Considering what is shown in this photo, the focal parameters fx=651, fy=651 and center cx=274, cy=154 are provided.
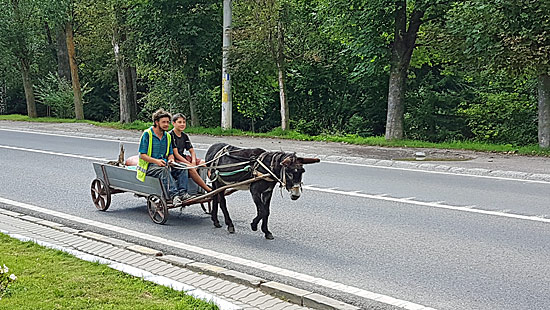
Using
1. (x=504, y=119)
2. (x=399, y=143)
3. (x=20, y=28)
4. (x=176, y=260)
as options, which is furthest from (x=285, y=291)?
(x=20, y=28)

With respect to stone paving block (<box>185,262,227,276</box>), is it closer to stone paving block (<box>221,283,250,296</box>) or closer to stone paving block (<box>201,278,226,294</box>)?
stone paving block (<box>201,278,226,294</box>)

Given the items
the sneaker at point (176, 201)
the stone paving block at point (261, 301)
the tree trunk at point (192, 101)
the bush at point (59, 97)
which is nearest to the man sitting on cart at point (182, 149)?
the sneaker at point (176, 201)

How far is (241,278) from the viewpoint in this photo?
6.57 meters

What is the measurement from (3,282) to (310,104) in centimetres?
2709

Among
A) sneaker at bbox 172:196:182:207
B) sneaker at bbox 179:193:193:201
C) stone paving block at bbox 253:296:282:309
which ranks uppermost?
sneaker at bbox 179:193:193:201

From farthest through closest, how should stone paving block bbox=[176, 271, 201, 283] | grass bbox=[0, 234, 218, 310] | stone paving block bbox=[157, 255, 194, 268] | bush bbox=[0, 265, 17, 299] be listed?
1. stone paving block bbox=[157, 255, 194, 268]
2. stone paving block bbox=[176, 271, 201, 283]
3. grass bbox=[0, 234, 218, 310]
4. bush bbox=[0, 265, 17, 299]

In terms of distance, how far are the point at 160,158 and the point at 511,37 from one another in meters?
12.1

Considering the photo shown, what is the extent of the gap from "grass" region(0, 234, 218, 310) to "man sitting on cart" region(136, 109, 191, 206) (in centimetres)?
240

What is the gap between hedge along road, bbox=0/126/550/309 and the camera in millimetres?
6590

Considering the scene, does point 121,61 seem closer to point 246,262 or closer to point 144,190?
point 144,190

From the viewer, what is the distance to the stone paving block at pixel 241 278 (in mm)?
6449

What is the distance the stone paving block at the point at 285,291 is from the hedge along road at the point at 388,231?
338 mm

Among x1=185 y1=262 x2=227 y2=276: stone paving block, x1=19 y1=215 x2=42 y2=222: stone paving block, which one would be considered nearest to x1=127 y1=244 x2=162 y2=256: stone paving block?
x1=185 y1=262 x2=227 y2=276: stone paving block

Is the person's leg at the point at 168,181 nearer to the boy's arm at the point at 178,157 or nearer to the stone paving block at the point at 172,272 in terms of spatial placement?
the boy's arm at the point at 178,157
